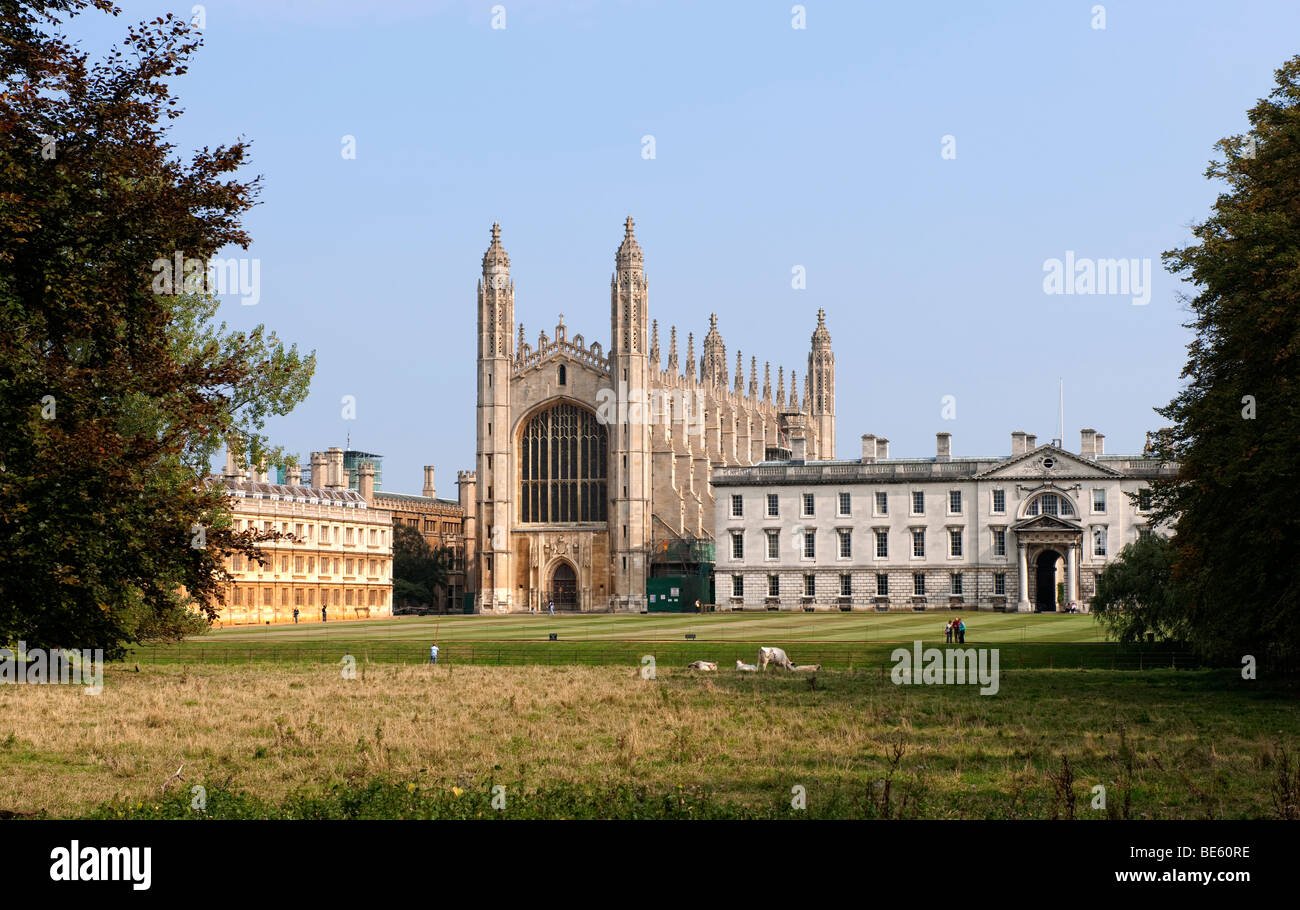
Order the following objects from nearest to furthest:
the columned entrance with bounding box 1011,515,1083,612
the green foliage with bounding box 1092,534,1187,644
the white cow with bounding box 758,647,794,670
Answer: the white cow with bounding box 758,647,794,670 → the green foliage with bounding box 1092,534,1187,644 → the columned entrance with bounding box 1011,515,1083,612

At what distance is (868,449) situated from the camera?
86.0m

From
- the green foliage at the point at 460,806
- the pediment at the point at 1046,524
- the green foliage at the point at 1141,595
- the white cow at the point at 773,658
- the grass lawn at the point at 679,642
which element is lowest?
the grass lawn at the point at 679,642

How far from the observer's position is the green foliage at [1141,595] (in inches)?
1688

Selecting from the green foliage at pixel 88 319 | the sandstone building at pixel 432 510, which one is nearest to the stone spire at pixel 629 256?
the sandstone building at pixel 432 510

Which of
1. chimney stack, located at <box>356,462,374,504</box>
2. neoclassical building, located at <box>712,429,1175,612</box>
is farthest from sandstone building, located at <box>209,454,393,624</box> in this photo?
neoclassical building, located at <box>712,429,1175,612</box>

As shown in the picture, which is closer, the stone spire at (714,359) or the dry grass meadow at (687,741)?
the dry grass meadow at (687,741)

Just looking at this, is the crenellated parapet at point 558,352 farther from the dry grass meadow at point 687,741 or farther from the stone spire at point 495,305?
the dry grass meadow at point 687,741

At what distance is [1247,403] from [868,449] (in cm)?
5902

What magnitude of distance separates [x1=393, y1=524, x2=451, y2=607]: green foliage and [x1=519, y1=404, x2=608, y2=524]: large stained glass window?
13.8m

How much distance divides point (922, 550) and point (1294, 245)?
58978mm

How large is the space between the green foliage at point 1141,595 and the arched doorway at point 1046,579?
35.6m

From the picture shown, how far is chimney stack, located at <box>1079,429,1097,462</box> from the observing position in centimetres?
8131

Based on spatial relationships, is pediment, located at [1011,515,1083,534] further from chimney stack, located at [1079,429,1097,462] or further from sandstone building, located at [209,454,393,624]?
sandstone building, located at [209,454,393,624]
